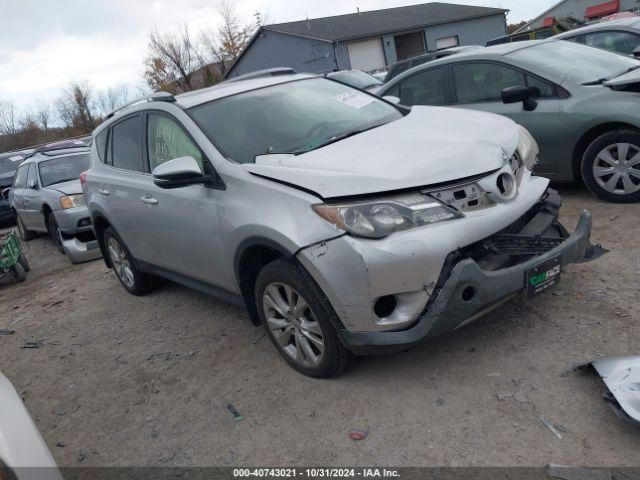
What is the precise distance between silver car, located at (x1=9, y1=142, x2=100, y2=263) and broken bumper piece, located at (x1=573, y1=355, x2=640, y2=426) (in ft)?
23.3

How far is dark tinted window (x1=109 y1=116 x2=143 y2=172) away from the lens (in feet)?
16.4

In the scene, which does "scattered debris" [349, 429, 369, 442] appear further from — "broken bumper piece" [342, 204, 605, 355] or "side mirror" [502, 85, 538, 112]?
"side mirror" [502, 85, 538, 112]

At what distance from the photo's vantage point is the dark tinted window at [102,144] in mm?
5767

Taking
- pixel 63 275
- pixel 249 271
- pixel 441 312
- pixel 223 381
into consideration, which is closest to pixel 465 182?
pixel 441 312

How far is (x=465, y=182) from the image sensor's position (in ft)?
10.6

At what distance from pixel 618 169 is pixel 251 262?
3.57 meters

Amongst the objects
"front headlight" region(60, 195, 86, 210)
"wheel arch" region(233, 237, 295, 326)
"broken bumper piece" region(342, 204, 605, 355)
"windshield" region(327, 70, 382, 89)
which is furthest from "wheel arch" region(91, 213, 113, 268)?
"windshield" region(327, 70, 382, 89)

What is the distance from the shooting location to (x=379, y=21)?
39844 mm

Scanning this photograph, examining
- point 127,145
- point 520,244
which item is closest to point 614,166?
point 520,244

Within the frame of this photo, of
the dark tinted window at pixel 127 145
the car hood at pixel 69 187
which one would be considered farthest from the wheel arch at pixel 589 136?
the car hood at pixel 69 187

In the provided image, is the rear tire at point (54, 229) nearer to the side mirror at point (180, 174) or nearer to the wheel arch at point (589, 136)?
the side mirror at point (180, 174)

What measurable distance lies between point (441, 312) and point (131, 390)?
2316 millimetres

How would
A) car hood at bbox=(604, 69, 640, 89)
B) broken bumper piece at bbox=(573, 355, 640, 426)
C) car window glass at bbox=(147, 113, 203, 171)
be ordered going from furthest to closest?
car hood at bbox=(604, 69, 640, 89) < car window glass at bbox=(147, 113, 203, 171) < broken bumper piece at bbox=(573, 355, 640, 426)

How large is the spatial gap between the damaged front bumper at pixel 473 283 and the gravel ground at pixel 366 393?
398mm
